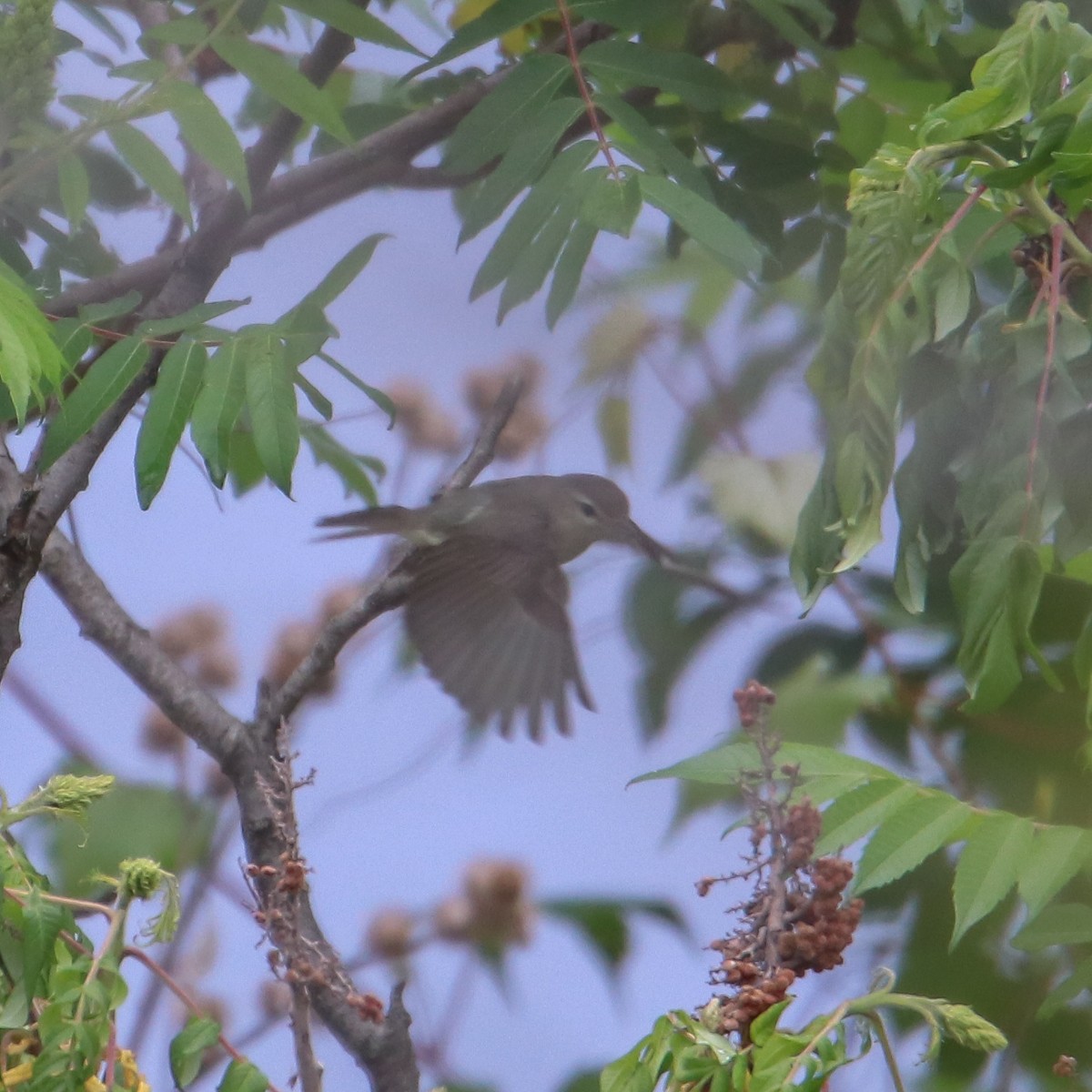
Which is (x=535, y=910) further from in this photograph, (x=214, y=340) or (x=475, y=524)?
(x=214, y=340)

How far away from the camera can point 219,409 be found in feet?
3.04

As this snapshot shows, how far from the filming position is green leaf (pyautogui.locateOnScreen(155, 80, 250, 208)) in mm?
957

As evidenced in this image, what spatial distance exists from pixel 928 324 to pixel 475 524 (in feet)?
2.27

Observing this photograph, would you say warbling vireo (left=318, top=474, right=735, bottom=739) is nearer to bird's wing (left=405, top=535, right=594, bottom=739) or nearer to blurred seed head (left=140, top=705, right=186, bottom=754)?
bird's wing (left=405, top=535, right=594, bottom=739)

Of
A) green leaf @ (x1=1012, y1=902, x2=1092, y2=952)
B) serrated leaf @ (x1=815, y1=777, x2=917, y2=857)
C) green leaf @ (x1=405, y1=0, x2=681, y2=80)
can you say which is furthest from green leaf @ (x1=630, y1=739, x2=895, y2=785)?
green leaf @ (x1=405, y1=0, x2=681, y2=80)

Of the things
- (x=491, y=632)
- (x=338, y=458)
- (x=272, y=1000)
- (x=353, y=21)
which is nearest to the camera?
(x=353, y=21)

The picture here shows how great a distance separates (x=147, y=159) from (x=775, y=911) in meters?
0.71

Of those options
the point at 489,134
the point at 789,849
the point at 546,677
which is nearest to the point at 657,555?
the point at 546,677

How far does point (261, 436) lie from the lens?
92 cm

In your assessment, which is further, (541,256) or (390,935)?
(390,935)

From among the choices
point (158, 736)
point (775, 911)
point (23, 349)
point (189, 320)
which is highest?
point (189, 320)

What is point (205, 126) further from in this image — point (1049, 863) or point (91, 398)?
point (1049, 863)

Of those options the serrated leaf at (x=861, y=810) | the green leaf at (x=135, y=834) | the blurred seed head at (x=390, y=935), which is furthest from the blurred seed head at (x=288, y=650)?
the serrated leaf at (x=861, y=810)

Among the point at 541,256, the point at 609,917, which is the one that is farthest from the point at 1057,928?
the point at 541,256
